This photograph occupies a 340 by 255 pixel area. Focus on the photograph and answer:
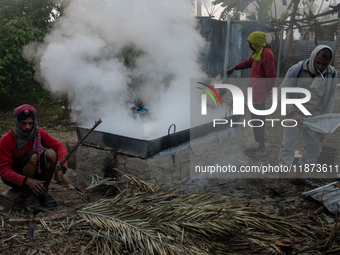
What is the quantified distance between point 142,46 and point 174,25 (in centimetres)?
80

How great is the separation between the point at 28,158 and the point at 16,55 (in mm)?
5916

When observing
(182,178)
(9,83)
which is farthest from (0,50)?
(182,178)

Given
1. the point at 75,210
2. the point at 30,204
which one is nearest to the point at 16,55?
the point at 30,204

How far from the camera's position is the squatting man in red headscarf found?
3061mm

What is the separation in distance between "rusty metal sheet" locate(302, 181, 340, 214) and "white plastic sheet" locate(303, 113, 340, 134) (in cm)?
77

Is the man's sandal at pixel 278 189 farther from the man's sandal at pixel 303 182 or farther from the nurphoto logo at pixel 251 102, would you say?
the nurphoto logo at pixel 251 102

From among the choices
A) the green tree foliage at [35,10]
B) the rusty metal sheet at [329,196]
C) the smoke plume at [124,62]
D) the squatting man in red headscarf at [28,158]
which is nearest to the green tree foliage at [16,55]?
the green tree foliage at [35,10]

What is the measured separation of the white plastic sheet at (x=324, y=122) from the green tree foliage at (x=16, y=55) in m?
7.02

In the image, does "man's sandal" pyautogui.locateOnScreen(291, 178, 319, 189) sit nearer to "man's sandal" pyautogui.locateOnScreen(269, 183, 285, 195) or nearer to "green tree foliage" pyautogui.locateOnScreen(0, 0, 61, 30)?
"man's sandal" pyautogui.locateOnScreen(269, 183, 285, 195)

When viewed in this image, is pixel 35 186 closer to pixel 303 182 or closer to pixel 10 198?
pixel 10 198

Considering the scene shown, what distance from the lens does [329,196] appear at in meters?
3.51

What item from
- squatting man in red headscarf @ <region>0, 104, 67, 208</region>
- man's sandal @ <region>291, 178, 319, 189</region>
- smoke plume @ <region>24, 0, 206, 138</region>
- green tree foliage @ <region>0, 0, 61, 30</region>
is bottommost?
man's sandal @ <region>291, 178, 319, 189</region>

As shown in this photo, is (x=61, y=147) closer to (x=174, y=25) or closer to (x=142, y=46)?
(x=142, y=46)

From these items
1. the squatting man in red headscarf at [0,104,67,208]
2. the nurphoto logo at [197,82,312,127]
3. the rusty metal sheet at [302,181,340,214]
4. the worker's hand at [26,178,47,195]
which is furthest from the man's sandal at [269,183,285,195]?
the worker's hand at [26,178,47,195]
